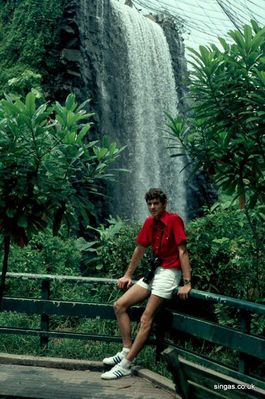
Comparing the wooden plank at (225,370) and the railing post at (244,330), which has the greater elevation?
the railing post at (244,330)

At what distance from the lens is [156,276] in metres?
5.84

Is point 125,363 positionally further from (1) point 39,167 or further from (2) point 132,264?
(1) point 39,167

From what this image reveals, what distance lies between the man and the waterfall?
11244 millimetres

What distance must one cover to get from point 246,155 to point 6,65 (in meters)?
12.4

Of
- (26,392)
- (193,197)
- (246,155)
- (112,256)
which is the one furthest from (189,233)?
(193,197)

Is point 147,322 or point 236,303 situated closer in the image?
point 236,303

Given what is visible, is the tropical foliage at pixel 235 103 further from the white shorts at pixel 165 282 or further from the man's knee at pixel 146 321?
the man's knee at pixel 146 321

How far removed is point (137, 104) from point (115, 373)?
14.9 m

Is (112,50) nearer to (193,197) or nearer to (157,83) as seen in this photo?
(157,83)

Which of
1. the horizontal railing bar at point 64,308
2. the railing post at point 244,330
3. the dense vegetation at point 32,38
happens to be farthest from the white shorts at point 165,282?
the dense vegetation at point 32,38

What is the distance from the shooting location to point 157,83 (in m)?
21.5

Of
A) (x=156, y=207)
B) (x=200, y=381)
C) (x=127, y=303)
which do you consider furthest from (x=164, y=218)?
(x=200, y=381)

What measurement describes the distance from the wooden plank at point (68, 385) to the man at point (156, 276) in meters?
0.19

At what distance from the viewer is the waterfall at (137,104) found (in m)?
18.4
